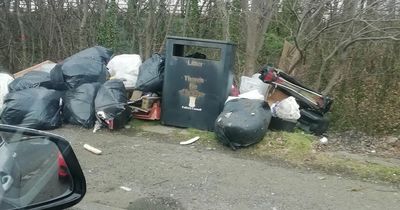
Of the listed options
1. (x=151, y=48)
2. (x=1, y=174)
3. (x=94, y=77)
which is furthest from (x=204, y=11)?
(x=1, y=174)

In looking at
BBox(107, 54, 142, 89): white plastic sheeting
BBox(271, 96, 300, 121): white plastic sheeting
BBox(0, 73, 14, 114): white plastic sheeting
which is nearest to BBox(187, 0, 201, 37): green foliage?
BBox(107, 54, 142, 89): white plastic sheeting

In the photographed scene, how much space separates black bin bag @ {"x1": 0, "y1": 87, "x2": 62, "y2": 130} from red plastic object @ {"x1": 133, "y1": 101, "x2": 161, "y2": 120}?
1.15 metres

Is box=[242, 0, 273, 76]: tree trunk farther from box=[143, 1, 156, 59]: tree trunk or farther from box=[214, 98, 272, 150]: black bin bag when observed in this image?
box=[214, 98, 272, 150]: black bin bag

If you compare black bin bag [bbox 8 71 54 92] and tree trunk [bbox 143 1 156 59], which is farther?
tree trunk [bbox 143 1 156 59]

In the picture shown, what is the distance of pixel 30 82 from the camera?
23.6 feet

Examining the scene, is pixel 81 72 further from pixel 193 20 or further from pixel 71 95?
pixel 193 20

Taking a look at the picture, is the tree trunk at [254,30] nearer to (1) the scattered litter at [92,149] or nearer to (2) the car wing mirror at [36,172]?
(1) the scattered litter at [92,149]

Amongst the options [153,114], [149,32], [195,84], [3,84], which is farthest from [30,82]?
[149,32]

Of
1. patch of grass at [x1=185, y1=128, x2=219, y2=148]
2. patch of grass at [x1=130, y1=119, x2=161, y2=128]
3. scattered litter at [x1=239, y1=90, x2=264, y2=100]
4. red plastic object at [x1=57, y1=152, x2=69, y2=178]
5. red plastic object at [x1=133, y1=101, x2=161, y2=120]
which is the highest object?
red plastic object at [x1=57, y1=152, x2=69, y2=178]

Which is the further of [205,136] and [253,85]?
[253,85]

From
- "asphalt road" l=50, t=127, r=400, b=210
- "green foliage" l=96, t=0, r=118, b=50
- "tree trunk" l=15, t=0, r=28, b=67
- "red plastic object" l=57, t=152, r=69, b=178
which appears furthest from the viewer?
"tree trunk" l=15, t=0, r=28, b=67

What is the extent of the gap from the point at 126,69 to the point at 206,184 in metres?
3.26

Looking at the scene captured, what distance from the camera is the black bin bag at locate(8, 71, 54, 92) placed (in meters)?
7.14

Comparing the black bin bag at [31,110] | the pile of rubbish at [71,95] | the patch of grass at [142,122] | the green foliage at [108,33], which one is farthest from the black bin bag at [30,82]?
the green foliage at [108,33]
